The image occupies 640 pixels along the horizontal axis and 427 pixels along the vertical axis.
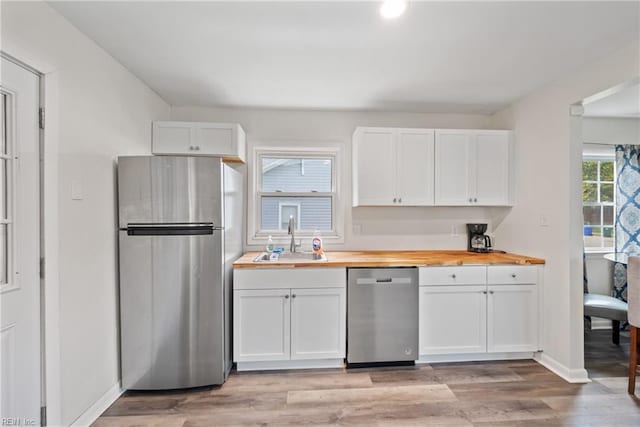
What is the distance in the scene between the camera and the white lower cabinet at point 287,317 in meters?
2.44

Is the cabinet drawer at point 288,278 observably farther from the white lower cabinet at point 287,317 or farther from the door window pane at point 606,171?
the door window pane at point 606,171

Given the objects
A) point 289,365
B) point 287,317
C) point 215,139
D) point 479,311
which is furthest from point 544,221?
point 215,139

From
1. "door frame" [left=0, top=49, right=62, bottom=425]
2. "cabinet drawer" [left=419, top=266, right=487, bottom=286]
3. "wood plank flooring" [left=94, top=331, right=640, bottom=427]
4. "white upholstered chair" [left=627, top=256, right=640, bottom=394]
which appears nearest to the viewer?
"door frame" [left=0, top=49, right=62, bottom=425]

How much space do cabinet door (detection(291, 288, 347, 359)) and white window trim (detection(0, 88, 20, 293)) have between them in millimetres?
1648

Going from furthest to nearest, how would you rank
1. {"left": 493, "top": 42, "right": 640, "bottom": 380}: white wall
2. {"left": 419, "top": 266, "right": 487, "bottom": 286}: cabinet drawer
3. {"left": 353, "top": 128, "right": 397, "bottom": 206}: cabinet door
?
{"left": 353, "top": 128, "right": 397, "bottom": 206}: cabinet door, {"left": 419, "top": 266, "right": 487, "bottom": 286}: cabinet drawer, {"left": 493, "top": 42, "right": 640, "bottom": 380}: white wall

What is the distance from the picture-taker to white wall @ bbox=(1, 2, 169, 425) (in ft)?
5.24

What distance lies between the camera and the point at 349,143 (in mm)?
3230

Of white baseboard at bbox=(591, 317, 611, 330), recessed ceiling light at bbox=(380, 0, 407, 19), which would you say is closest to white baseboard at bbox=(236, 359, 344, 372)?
recessed ceiling light at bbox=(380, 0, 407, 19)

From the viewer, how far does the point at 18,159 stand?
150 centimetres

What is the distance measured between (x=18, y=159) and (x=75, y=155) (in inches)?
11.0

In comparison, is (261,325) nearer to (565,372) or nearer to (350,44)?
(350,44)

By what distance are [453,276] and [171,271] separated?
223cm

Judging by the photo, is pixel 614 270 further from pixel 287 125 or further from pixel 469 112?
pixel 287 125

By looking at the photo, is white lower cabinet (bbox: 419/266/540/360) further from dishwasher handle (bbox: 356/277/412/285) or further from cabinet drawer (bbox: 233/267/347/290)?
cabinet drawer (bbox: 233/267/347/290)
